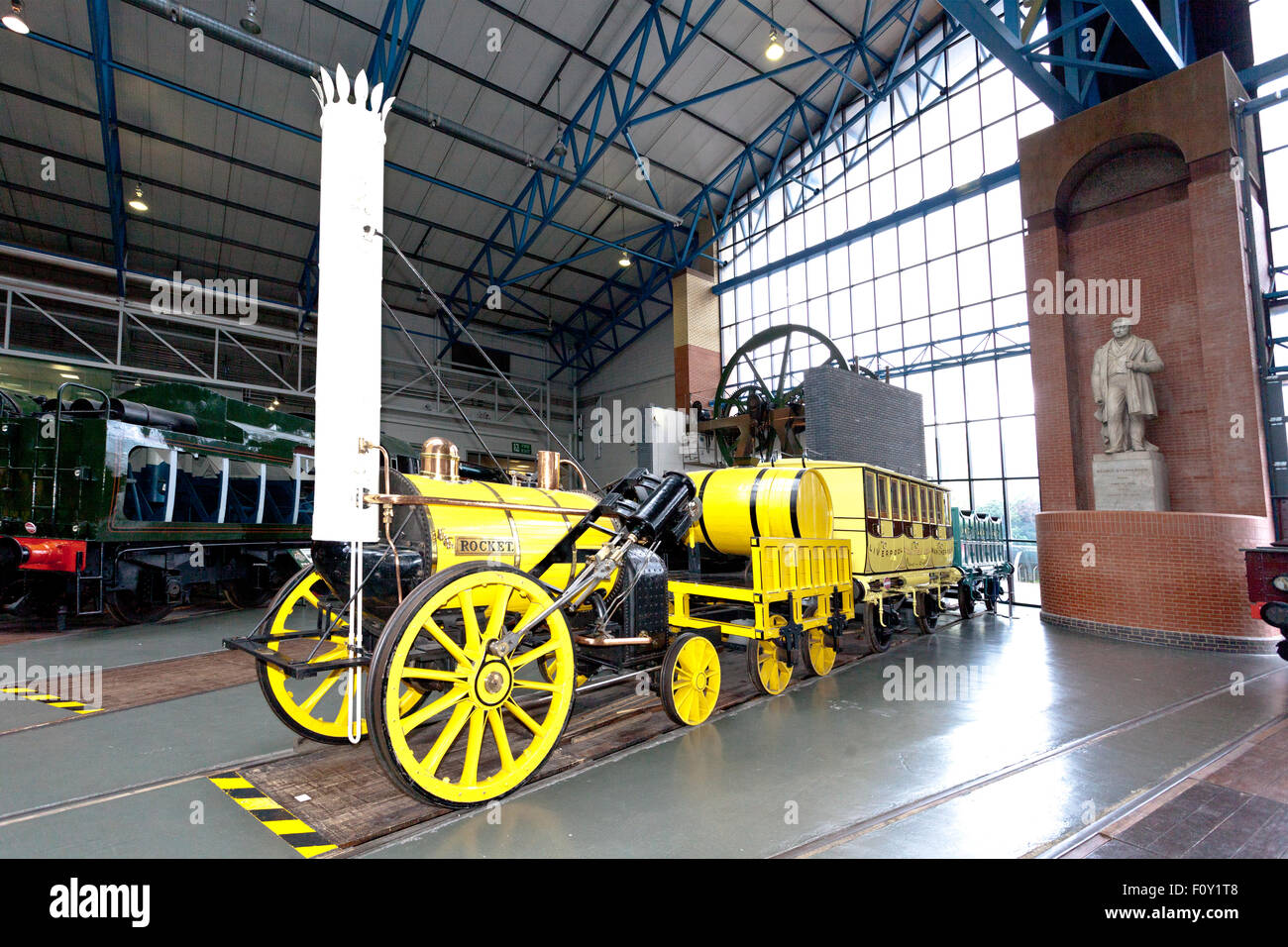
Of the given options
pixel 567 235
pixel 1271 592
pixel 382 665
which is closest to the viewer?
pixel 382 665

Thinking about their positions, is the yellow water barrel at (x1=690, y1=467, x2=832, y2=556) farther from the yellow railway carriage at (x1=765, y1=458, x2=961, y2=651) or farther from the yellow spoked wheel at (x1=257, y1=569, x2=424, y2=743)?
the yellow spoked wheel at (x1=257, y1=569, x2=424, y2=743)

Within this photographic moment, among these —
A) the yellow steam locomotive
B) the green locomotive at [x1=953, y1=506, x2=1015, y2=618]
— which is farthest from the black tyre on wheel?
the yellow steam locomotive

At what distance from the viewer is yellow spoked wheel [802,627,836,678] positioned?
626 cm

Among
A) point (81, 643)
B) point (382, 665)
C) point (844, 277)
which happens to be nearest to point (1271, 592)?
point (382, 665)

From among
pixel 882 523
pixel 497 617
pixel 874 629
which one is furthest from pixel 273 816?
pixel 882 523

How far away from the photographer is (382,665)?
279 cm

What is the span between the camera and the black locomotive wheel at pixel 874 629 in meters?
7.65

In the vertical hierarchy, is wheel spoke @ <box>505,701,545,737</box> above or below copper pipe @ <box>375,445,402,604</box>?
below

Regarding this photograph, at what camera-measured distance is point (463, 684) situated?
317 centimetres

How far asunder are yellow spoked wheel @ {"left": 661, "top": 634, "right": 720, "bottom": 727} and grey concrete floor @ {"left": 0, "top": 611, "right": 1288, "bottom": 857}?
0.17 metres

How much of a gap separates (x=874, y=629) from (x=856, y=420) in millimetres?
6708

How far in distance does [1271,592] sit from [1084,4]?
37.2 feet

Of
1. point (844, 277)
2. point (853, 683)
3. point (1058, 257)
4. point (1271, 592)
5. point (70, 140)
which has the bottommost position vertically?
point (853, 683)
